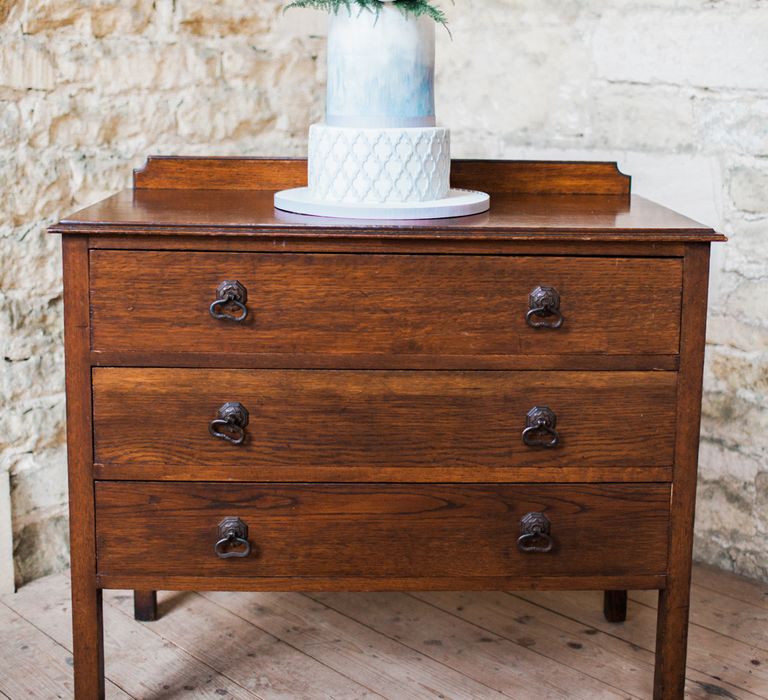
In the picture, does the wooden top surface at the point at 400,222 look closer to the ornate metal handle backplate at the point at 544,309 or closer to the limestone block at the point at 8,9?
the ornate metal handle backplate at the point at 544,309

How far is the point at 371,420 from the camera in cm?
164

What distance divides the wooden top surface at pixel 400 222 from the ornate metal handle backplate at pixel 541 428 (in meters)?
0.28

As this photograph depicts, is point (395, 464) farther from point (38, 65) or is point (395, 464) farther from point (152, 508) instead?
point (38, 65)

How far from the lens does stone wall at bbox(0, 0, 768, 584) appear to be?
220cm

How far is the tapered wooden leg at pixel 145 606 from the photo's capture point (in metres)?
2.13

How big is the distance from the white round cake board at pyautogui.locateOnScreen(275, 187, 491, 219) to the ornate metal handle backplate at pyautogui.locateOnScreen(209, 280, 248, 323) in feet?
0.66

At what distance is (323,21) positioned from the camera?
8.46ft

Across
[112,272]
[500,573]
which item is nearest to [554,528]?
[500,573]

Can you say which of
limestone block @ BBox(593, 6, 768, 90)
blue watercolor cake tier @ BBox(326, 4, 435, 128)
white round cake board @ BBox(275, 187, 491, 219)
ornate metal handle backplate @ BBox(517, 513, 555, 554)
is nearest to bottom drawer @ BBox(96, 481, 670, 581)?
ornate metal handle backplate @ BBox(517, 513, 555, 554)

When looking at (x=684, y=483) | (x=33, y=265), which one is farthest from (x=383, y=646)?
(x=33, y=265)

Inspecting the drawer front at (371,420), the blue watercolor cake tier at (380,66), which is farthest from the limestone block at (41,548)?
the blue watercolor cake tier at (380,66)

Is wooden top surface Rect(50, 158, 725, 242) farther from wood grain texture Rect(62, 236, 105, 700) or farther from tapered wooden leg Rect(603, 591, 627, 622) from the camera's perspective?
tapered wooden leg Rect(603, 591, 627, 622)

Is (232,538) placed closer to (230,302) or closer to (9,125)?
(230,302)

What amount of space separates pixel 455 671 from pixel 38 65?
1511 mm
